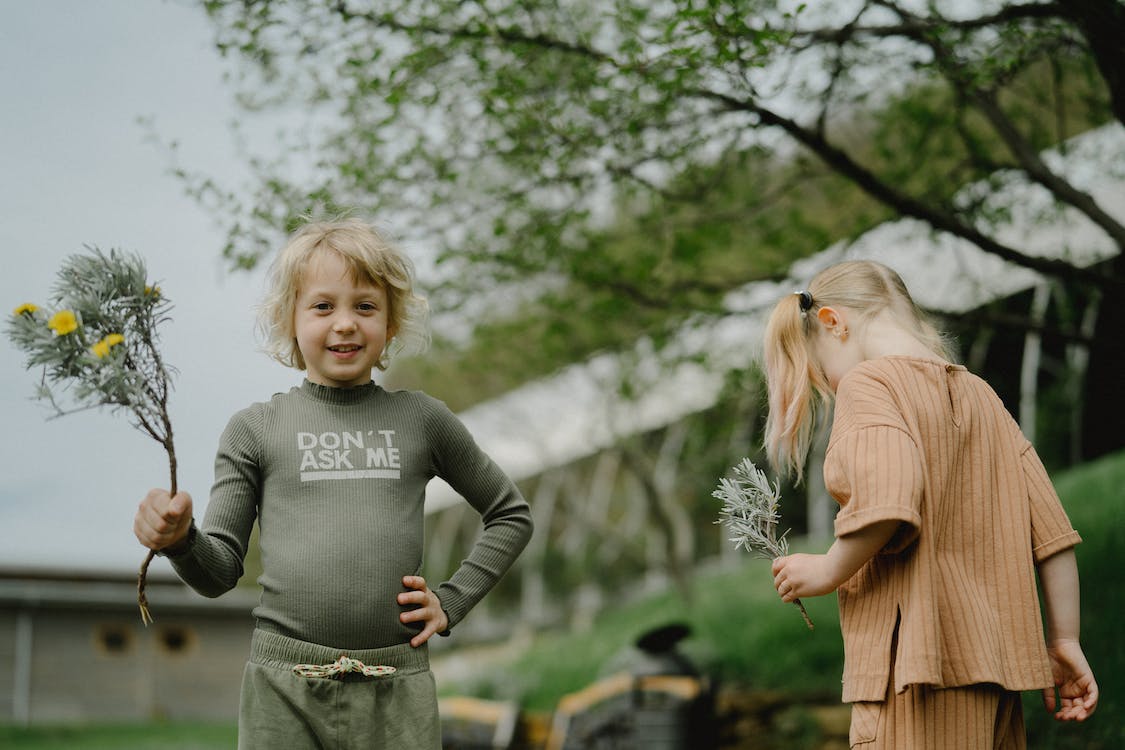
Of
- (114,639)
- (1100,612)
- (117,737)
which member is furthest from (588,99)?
(114,639)

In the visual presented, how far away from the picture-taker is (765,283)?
6.55 meters

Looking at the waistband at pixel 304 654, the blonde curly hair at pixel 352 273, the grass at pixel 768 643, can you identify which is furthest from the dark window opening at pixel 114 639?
the waistband at pixel 304 654

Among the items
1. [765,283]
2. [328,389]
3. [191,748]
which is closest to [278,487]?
[328,389]

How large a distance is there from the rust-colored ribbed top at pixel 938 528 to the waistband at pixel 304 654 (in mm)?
905

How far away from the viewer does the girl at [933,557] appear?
7.28ft

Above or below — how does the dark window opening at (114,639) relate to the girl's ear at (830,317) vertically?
below

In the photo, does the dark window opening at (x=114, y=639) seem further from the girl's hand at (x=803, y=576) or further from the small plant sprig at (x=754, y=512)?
the girl's hand at (x=803, y=576)

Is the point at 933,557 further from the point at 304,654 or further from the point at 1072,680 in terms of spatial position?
the point at 304,654

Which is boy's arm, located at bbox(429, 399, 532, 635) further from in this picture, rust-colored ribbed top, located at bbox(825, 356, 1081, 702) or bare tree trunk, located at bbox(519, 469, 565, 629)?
bare tree trunk, located at bbox(519, 469, 565, 629)

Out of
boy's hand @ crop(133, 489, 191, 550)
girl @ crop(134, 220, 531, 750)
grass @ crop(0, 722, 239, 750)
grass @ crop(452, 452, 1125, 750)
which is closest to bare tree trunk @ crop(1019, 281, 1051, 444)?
grass @ crop(452, 452, 1125, 750)

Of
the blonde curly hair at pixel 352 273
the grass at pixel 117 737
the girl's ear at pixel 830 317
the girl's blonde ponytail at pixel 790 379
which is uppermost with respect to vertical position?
the blonde curly hair at pixel 352 273

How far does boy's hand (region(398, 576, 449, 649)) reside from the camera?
7.80 ft

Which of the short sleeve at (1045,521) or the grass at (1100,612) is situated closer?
the short sleeve at (1045,521)

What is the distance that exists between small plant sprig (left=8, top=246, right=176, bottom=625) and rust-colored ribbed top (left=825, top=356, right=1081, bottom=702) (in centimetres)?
130
